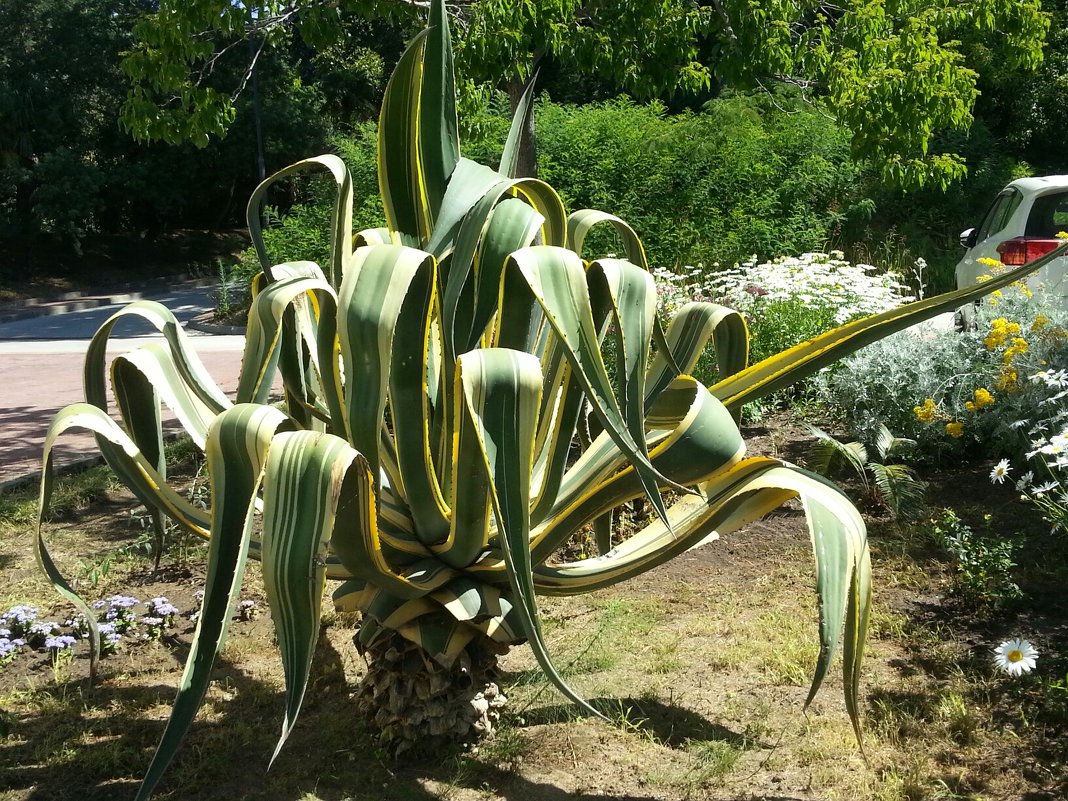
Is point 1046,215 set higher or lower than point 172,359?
lower

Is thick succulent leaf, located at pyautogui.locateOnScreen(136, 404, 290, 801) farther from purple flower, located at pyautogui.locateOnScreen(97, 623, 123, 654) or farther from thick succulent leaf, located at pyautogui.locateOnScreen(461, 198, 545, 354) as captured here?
purple flower, located at pyautogui.locateOnScreen(97, 623, 123, 654)

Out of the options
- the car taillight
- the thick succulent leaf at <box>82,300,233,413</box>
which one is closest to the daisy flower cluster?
the car taillight

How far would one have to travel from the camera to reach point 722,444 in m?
2.23

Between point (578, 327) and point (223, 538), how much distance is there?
751 mm

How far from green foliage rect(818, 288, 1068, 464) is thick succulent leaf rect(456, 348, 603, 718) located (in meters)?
3.04

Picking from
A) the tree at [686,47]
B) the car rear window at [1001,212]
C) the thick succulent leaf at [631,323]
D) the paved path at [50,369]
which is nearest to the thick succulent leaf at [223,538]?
the thick succulent leaf at [631,323]

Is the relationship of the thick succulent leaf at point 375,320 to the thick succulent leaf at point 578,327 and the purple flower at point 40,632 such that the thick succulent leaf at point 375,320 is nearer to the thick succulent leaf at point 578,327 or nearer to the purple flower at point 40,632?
the thick succulent leaf at point 578,327

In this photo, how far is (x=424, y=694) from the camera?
8.30ft

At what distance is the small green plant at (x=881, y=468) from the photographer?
4262mm

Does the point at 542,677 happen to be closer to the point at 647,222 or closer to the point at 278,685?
the point at 278,685

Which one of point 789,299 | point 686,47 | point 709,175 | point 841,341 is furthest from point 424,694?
point 709,175

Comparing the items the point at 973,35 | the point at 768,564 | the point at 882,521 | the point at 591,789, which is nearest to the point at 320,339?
the point at 591,789

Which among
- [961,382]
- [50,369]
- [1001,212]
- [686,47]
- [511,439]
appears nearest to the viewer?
[511,439]

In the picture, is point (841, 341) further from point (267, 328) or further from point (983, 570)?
point (983, 570)
